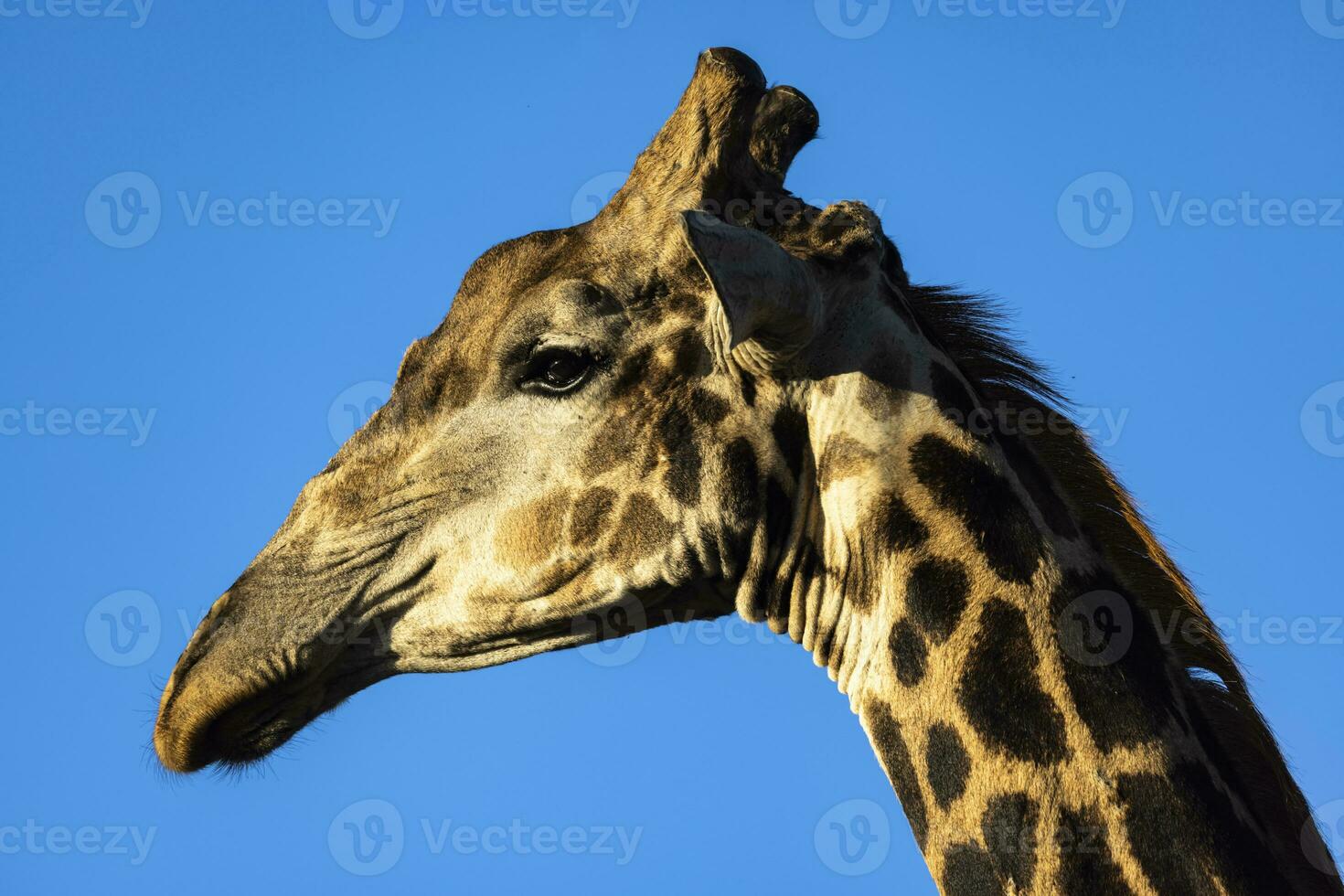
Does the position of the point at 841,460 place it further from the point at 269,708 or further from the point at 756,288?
the point at 269,708

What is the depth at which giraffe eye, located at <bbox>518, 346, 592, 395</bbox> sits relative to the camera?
545 centimetres

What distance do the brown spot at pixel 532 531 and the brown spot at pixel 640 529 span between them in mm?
226

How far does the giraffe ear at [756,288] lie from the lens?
460 cm

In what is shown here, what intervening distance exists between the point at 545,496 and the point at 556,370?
464mm

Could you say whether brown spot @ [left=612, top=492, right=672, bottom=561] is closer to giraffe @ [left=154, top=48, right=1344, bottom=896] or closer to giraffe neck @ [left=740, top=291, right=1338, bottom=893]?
giraffe @ [left=154, top=48, right=1344, bottom=896]

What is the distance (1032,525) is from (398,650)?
2.27 m

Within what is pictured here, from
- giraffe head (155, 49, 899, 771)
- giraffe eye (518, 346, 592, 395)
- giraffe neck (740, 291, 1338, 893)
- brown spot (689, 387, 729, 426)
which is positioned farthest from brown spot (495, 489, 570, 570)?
giraffe neck (740, 291, 1338, 893)

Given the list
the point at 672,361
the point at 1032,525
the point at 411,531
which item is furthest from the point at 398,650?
the point at 1032,525

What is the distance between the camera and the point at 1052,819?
457 centimetres

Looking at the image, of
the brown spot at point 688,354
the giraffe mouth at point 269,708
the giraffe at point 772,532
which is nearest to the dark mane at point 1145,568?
the giraffe at point 772,532

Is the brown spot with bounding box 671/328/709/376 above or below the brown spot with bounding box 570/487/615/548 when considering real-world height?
above

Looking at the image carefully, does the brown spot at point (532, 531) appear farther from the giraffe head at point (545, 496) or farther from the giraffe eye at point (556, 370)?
the giraffe eye at point (556, 370)

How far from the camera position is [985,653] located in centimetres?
477

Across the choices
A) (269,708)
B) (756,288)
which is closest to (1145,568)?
(756,288)
